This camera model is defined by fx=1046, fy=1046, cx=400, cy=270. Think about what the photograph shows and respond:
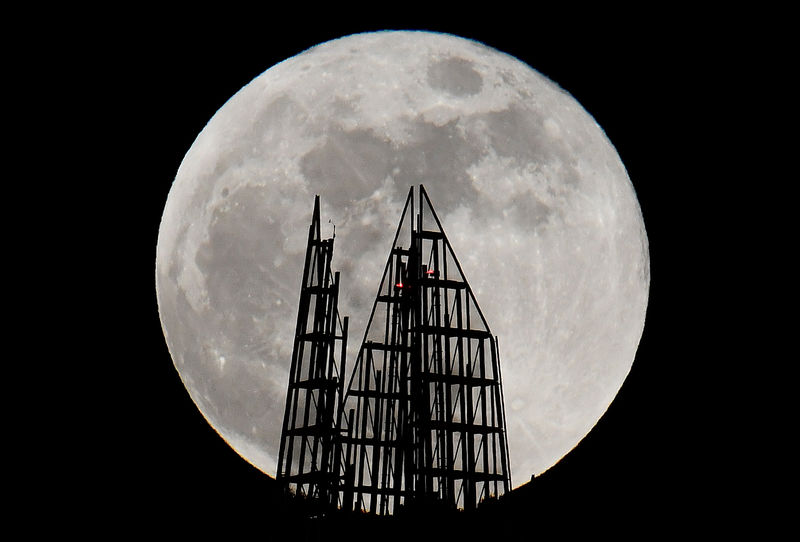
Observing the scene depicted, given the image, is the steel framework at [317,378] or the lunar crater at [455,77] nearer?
the steel framework at [317,378]

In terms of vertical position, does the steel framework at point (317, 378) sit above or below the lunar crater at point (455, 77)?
below

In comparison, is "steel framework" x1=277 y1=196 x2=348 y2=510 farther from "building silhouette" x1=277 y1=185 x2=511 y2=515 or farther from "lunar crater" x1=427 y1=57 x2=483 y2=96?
"lunar crater" x1=427 y1=57 x2=483 y2=96

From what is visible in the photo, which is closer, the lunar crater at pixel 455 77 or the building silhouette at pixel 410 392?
the building silhouette at pixel 410 392

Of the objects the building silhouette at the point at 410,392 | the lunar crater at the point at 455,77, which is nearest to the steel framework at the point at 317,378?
the building silhouette at the point at 410,392

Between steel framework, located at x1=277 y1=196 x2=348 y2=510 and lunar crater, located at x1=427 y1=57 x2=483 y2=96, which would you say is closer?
steel framework, located at x1=277 y1=196 x2=348 y2=510

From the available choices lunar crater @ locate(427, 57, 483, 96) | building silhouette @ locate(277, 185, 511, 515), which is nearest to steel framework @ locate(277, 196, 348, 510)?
building silhouette @ locate(277, 185, 511, 515)

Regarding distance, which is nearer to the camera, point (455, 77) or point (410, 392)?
point (410, 392)

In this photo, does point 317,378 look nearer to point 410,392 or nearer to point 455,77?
point 410,392

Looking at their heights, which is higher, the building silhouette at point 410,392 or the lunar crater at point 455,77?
the lunar crater at point 455,77

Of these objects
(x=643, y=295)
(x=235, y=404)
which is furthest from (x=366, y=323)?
(x=643, y=295)

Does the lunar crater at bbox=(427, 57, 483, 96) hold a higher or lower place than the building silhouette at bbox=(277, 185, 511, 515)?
higher

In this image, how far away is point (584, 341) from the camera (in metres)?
20.7

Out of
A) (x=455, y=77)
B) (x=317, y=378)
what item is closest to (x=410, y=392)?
(x=317, y=378)

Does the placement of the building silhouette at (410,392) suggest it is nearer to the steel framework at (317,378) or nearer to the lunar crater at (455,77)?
the steel framework at (317,378)
